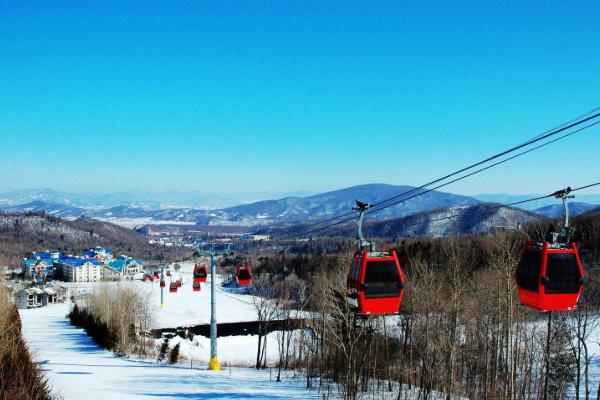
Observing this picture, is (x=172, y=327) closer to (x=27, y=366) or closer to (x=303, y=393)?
(x=303, y=393)

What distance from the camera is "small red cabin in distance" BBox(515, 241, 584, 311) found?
820 centimetres

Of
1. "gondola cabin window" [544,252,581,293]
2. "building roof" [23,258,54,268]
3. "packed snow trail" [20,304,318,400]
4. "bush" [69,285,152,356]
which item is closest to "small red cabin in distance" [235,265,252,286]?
"packed snow trail" [20,304,318,400]

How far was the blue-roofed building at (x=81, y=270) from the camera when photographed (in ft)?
438

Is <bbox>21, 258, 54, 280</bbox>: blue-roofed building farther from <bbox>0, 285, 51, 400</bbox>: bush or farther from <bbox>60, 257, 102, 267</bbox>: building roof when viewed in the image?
<bbox>0, 285, 51, 400</bbox>: bush

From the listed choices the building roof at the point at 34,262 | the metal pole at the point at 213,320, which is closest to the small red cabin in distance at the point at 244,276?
the metal pole at the point at 213,320

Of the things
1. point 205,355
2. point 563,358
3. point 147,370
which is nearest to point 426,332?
point 563,358

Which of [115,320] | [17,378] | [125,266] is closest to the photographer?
[17,378]

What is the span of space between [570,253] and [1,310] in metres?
19.5

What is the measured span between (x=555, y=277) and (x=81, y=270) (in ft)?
465

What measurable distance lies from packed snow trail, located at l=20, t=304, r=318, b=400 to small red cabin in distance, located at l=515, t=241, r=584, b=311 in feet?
54.5

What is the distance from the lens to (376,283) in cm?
983

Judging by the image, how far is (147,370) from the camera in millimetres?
27703

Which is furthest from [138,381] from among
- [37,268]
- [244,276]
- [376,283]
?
[37,268]

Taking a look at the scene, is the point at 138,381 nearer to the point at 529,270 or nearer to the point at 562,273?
the point at 529,270
